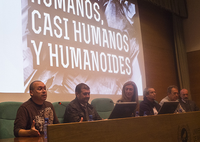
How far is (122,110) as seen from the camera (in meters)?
2.02

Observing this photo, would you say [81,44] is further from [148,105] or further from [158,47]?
[158,47]

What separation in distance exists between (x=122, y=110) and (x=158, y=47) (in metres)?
3.97

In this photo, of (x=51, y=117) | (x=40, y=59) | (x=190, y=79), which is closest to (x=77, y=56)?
(x=40, y=59)

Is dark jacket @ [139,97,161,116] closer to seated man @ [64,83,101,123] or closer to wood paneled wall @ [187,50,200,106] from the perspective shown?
seated man @ [64,83,101,123]

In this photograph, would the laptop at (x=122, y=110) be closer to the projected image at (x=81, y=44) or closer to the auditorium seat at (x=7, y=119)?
the auditorium seat at (x=7, y=119)

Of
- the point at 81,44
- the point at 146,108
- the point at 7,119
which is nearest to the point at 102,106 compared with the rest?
the point at 146,108

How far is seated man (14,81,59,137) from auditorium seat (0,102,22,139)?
15.0 inches

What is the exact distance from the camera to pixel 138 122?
171cm

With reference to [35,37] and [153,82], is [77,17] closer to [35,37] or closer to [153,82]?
[35,37]

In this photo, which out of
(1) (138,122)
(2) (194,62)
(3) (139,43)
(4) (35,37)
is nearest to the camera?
(1) (138,122)

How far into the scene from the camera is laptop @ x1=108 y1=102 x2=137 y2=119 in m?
1.97

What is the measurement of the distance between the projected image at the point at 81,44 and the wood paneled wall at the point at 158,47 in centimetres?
40

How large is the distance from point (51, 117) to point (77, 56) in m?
1.50

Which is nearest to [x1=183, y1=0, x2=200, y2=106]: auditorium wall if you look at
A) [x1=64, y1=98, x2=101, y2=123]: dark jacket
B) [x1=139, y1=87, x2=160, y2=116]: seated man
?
[x1=139, y1=87, x2=160, y2=116]: seated man
